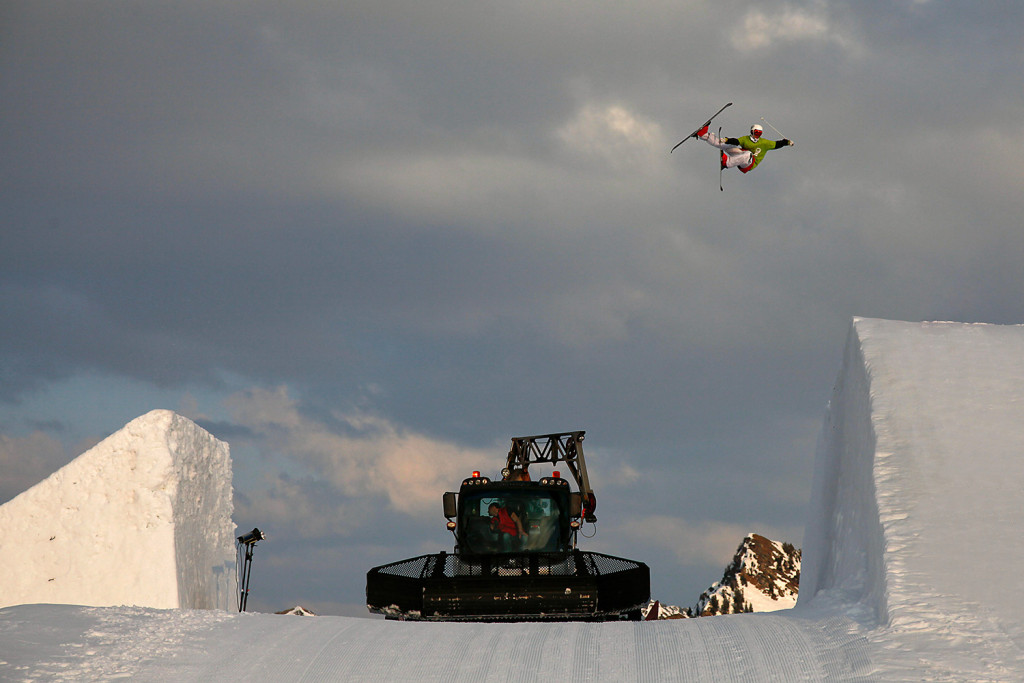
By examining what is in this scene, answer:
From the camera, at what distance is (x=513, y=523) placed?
12.3 meters

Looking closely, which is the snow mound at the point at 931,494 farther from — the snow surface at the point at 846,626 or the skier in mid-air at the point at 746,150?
the skier in mid-air at the point at 746,150

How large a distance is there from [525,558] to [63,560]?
642cm

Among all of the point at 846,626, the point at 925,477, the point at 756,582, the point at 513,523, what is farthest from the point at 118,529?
the point at 756,582

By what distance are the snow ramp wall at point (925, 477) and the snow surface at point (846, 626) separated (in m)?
0.02

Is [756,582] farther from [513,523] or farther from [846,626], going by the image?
[846,626]

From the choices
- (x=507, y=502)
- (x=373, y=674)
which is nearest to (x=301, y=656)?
(x=373, y=674)

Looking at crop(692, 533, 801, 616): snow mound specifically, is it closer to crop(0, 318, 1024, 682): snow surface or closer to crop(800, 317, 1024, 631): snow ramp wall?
crop(800, 317, 1024, 631): snow ramp wall

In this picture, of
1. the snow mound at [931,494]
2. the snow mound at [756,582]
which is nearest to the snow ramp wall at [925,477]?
the snow mound at [931,494]

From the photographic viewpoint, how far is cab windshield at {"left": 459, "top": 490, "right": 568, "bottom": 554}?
12234mm

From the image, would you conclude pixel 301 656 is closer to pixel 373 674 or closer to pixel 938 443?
pixel 373 674

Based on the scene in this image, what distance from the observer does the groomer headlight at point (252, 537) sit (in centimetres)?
1421

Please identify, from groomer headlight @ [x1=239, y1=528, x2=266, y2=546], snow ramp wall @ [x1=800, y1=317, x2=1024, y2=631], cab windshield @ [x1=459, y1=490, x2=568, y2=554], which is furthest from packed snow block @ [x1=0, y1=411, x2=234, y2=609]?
snow ramp wall @ [x1=800, y1=317, x2=1024, y2=631]

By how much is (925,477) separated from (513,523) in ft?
18.0

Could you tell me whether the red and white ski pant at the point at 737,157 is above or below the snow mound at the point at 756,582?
above
